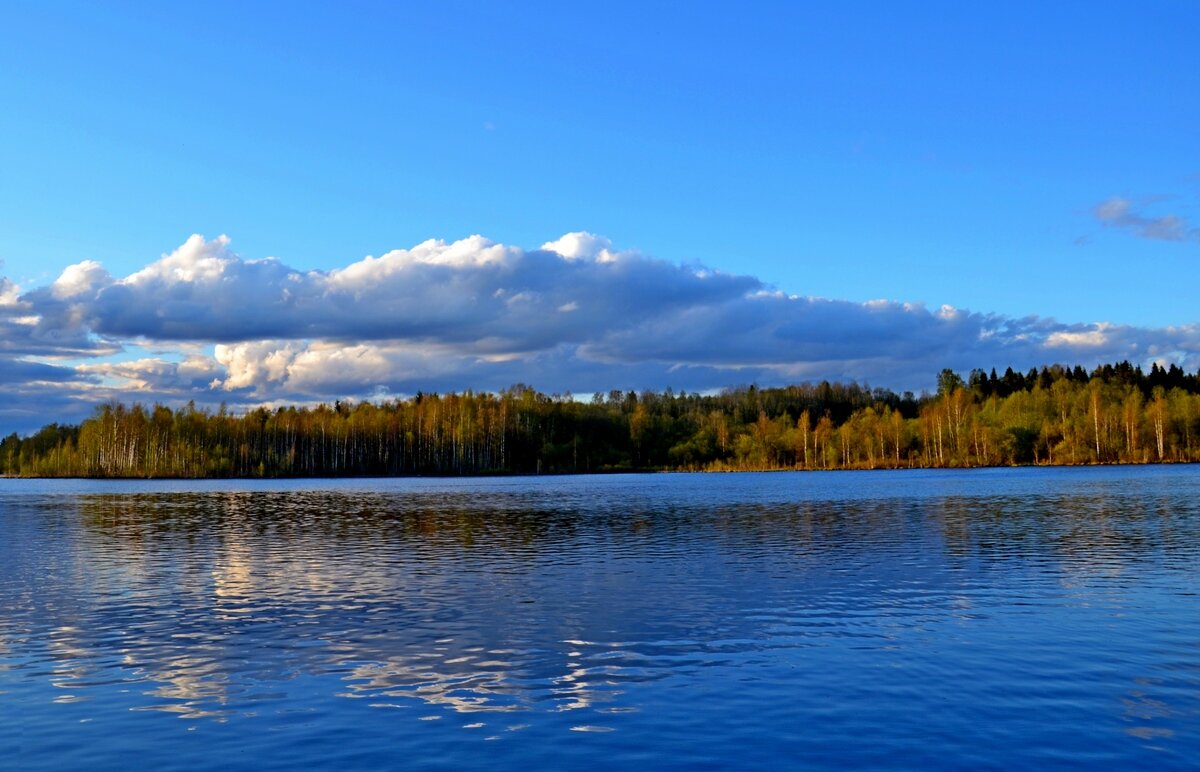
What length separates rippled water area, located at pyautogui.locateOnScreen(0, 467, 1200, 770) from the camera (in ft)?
64.1

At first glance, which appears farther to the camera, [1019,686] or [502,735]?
[1019,686]

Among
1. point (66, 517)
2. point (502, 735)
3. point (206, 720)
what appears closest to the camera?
point (502, 735)

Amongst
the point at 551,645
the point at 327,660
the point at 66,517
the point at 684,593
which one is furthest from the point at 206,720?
the point at 66,517

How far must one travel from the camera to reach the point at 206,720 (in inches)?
852

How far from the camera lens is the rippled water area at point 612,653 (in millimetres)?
19547

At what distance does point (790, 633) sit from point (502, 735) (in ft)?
43.5

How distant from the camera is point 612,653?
91.6 feet

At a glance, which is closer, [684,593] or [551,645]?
[551,645]

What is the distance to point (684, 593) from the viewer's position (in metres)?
39.3

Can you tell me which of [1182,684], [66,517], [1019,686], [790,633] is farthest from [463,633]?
[66,517]

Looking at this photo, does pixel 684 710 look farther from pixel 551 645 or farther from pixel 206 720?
pixel 206 720

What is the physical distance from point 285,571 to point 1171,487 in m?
104

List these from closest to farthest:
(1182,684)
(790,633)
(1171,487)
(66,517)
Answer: (1182,684)
(790,633)
(66,517)
(1171,487)

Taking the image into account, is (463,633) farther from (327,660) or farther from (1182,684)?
(1182,684)
